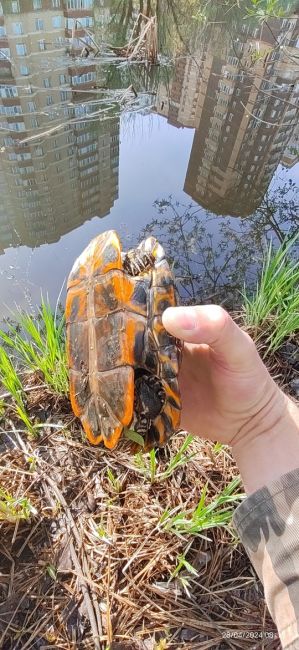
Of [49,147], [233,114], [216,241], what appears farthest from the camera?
[233,114]

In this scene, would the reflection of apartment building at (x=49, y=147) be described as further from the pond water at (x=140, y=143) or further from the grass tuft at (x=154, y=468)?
the grass tuft at (x=154, y=468)

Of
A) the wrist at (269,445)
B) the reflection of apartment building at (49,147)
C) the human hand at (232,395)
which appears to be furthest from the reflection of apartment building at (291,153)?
the wrist at (269,445)

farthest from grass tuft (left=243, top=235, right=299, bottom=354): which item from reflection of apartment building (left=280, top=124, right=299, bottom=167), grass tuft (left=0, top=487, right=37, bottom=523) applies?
reflection of apartment building (left=280, top=124, right=299, bottom=167)

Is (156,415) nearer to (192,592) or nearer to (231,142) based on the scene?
(192,592)

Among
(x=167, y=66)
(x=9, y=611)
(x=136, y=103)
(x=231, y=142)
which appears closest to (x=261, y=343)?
(x=9, y=611)

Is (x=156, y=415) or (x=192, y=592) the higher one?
(x=156, y=415)

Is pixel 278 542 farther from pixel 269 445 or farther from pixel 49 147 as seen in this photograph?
pixel 49 147
